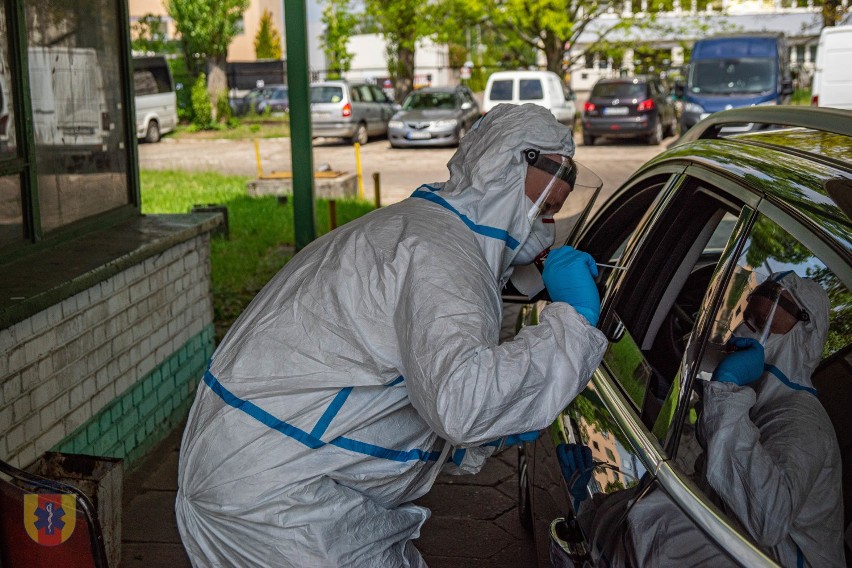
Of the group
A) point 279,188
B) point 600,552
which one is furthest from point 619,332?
point 279,188

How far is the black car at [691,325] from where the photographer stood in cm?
187

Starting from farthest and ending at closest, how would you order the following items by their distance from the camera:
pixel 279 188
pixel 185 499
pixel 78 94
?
pixel 279 188, pixel 78 94, pixel 185 499

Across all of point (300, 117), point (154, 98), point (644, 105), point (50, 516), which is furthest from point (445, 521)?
point (154, 98)

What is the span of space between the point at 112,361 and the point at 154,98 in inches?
963

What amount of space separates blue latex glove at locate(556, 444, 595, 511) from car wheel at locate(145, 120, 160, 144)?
26710mm

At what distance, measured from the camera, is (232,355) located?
92.7 inches

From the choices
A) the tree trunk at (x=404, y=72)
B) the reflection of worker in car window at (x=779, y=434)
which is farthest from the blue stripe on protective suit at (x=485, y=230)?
the tree trunk at (x=404, y=72)

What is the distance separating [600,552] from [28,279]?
112 inches

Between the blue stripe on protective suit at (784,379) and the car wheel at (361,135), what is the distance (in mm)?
24077

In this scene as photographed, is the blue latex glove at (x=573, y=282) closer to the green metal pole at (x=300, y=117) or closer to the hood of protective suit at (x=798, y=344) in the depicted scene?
the hood of protective suit at (x=798, y=344)

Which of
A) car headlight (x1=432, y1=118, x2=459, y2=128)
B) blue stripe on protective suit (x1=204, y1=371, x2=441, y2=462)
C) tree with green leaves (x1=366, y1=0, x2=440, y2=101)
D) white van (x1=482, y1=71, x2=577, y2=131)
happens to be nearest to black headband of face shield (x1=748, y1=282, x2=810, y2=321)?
blue stripe on protective suit (x1=204, y1=371, x2=441, y2=462)

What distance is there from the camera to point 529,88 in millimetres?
24688

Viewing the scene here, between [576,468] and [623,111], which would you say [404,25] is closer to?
[623,111]

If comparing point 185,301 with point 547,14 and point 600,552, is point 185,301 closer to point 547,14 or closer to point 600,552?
point 600,552
